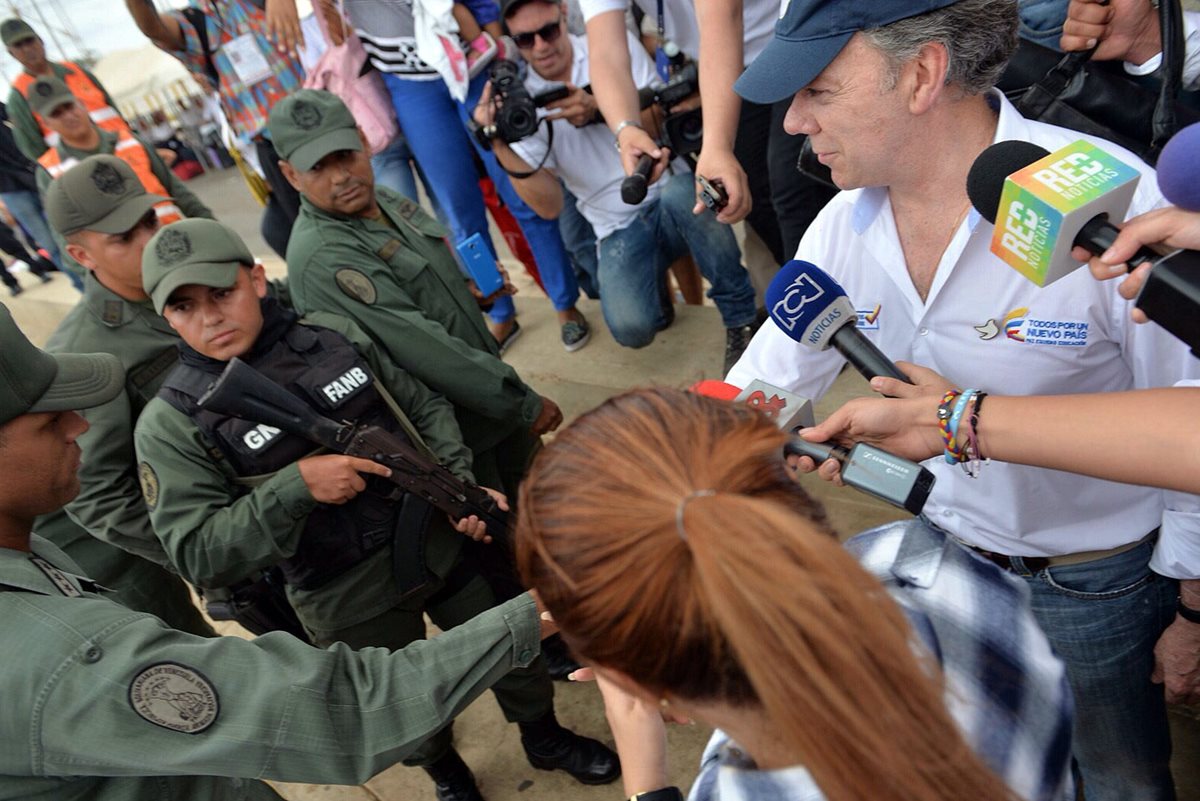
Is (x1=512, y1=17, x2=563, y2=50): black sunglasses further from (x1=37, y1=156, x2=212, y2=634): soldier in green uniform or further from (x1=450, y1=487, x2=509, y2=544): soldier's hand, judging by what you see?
(x1=450, y1=487, x2=509, y2=544): soldier's hand

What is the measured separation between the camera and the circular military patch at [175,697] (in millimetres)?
1286

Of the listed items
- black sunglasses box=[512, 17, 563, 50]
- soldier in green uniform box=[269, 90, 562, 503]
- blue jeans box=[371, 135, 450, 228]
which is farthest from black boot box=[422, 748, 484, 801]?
blue jeans box=[371, 135, 450, 228]

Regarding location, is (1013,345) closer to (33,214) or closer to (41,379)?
(41,379)

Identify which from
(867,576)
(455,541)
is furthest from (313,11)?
(867,576)

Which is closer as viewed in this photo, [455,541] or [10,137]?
[455,541]

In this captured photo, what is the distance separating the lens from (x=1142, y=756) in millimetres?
1671

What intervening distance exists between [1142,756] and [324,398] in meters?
2.20

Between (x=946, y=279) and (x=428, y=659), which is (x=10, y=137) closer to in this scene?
(x=428, y=659)

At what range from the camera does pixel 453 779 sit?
257 centimetres

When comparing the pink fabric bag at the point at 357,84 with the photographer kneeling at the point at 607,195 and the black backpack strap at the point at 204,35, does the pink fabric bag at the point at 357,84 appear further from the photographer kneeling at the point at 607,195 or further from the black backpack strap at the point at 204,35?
the photographer kneeling at the point at 607,195

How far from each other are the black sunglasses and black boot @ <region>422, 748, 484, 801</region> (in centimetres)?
283

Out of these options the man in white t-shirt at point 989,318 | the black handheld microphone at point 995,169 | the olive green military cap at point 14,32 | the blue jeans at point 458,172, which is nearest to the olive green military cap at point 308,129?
the blue jeans at point 458,172

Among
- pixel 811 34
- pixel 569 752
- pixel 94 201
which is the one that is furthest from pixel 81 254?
pixel 811 34

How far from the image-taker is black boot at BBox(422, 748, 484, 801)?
2.54 meters
